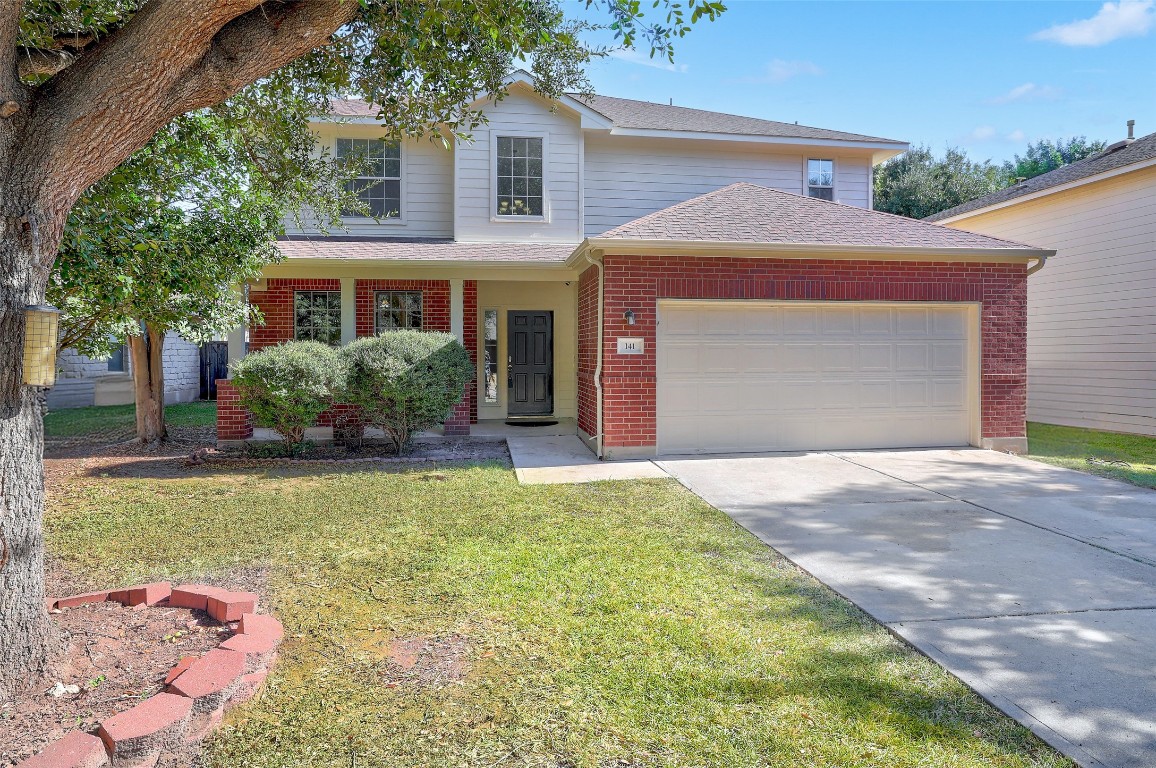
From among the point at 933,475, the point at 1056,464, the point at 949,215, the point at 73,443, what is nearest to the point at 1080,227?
the point at 949,215

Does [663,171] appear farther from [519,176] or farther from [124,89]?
[124,89]

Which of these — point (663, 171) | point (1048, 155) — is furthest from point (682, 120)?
point (1048, 155)

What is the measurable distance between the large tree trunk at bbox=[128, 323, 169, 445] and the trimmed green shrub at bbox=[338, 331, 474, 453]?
11.3 feet

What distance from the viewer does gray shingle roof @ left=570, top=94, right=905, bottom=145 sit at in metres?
12.8

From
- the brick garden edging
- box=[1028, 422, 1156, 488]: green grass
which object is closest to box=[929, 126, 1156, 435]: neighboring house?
box=[1028, 422, 1156, 488]: green grass

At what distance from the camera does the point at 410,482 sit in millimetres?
7516

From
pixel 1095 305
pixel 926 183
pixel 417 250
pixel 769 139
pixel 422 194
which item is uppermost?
pixel 926 183

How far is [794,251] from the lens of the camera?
29.4ft

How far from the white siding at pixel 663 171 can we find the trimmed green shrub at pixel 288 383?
5.87 metres

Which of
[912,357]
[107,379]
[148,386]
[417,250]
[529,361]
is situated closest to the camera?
[912,357]

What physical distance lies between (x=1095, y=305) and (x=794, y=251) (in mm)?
Answer: 7320

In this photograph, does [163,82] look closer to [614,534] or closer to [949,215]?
[614,534]

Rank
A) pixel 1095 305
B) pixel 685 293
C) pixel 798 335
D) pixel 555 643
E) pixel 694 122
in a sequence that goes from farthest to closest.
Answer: pixel 694 122, pixel 1095 305, pixel 798 335, pixel 685 293, pixel 555 643

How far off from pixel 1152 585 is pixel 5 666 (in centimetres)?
630
